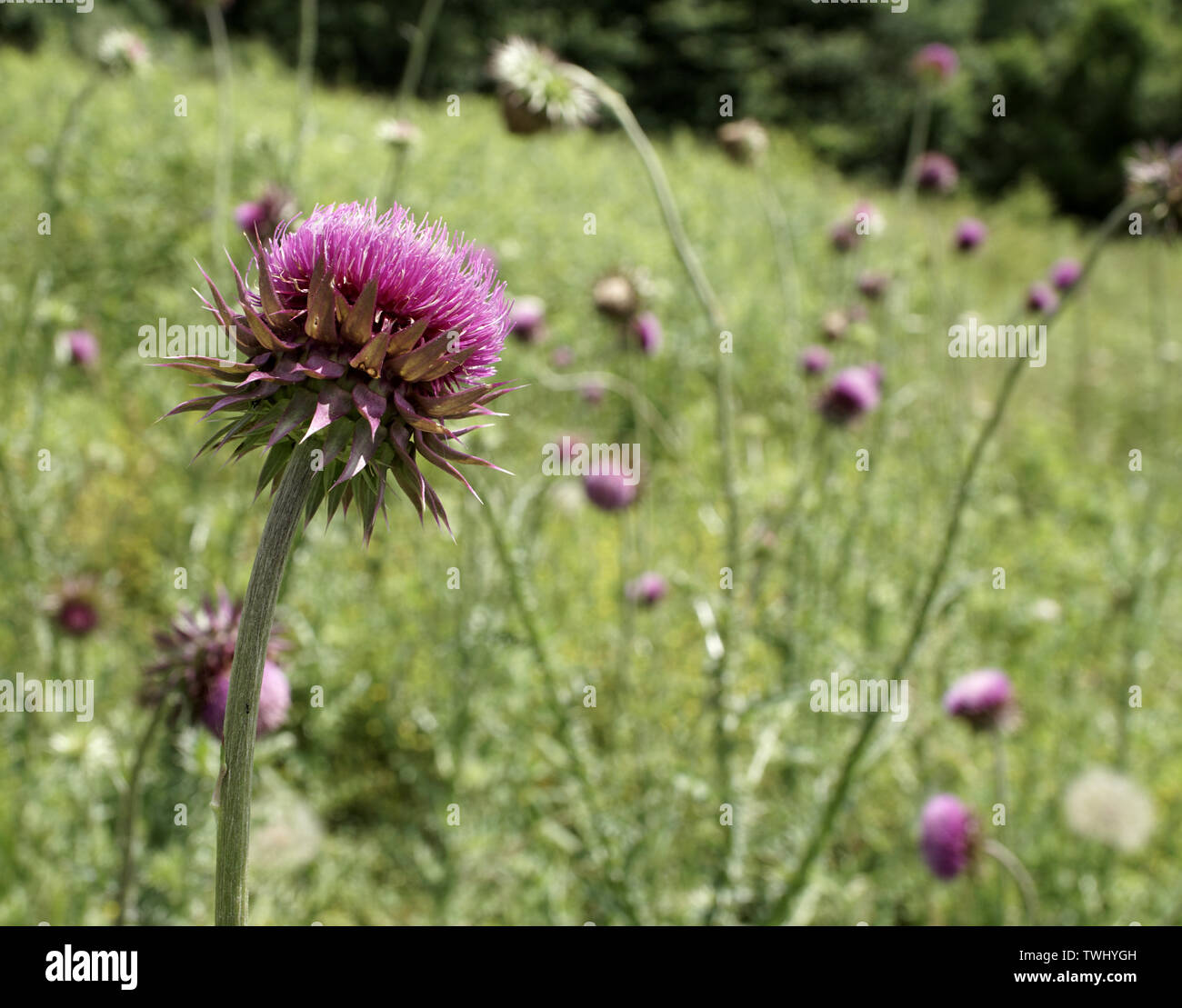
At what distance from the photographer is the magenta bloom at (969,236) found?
533 centimetres

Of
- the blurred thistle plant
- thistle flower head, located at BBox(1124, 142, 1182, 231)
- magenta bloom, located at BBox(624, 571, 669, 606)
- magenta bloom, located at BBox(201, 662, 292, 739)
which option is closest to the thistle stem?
the blurred thistle plant

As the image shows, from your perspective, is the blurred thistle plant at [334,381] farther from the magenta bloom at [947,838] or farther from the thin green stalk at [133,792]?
the magenta bloom at [947,838]

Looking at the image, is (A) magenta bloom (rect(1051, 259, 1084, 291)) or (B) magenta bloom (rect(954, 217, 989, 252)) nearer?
(A) magenta bloom (rect(1051, 259, 1084, 291))

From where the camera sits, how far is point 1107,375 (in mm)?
10703

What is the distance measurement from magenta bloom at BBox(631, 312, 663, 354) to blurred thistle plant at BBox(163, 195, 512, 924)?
8.77 feet

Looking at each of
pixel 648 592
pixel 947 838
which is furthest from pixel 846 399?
pixel 947 838

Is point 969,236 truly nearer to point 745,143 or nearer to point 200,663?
point 745,143

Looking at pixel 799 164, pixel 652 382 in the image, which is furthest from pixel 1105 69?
pixel 652 382

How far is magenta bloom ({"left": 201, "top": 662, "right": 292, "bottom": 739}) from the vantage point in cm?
197

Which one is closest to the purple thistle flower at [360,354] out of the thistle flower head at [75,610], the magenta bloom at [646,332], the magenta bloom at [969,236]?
the thistle flower head at [75,610]

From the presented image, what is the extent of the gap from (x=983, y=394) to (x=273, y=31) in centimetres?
2034

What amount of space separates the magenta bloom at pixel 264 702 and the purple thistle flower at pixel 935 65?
172 inches

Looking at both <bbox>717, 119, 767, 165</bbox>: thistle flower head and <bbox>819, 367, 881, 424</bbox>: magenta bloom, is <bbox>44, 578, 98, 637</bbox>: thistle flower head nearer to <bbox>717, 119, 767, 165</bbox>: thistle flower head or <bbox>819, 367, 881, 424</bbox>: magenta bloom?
<bbox>819, 367, 881, 424</bbox>: magenta bloom
